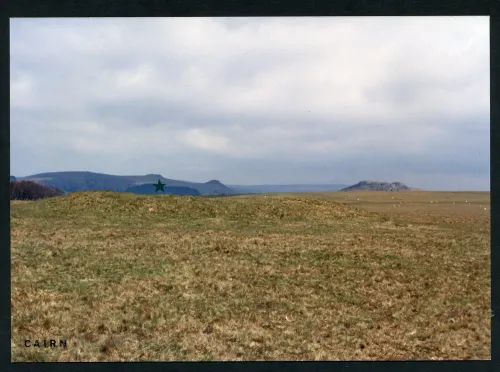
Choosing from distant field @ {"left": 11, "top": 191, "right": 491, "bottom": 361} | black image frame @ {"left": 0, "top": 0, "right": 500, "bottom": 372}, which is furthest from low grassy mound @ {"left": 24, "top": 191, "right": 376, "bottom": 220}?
black image frame @ {"left": 0, "top": 0, "right": 500, "bottom": 372}

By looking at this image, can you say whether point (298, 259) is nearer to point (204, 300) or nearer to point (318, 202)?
point (204, 300)

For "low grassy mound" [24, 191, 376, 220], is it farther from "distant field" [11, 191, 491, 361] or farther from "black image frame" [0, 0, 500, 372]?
"black image frame" [0, 0, 500, 372]

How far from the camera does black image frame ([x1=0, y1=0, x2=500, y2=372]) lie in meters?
4.21

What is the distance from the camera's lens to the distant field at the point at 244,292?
6445 mm

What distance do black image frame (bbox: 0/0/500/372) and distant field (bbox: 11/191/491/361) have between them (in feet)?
5.43

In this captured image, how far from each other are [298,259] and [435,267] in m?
4.21

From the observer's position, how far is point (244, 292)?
934 cm
